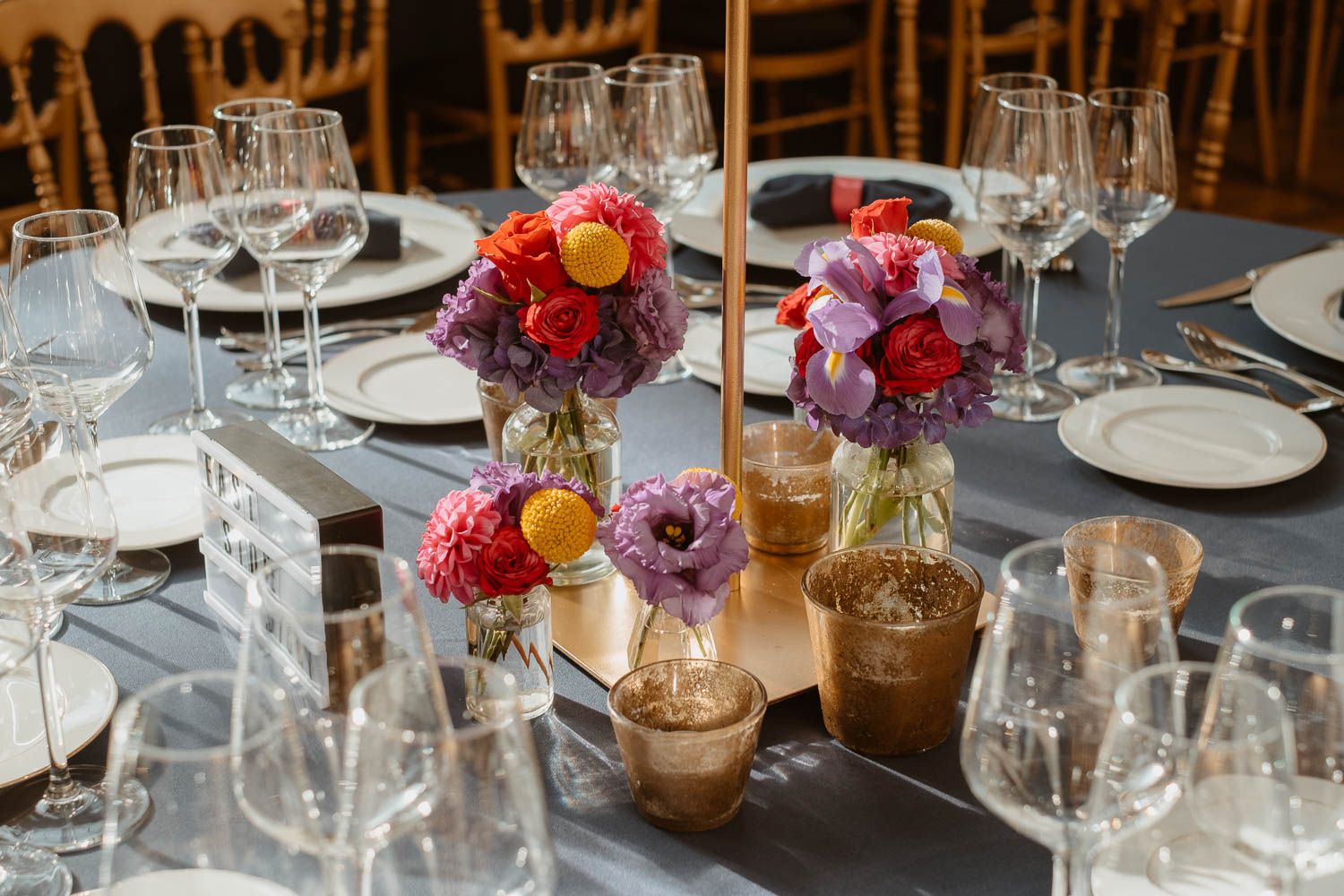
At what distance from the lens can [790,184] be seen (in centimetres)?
173

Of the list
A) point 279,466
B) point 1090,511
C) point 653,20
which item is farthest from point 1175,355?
point 653,20

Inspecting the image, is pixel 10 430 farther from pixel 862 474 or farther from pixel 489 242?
pixel 862 474

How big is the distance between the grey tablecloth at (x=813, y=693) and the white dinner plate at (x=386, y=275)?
0.03m

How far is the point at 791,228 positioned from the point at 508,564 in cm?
98

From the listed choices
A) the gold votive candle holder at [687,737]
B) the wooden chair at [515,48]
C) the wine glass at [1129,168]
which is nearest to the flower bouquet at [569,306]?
the gold votive candle holder at [687,737]

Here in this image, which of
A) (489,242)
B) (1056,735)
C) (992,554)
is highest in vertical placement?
(489,242)

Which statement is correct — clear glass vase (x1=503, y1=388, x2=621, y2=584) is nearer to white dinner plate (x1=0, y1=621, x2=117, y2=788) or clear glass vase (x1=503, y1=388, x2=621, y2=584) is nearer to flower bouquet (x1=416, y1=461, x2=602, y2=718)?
flower bouquet (x1=416, y1=461, x2=602, y2=718)

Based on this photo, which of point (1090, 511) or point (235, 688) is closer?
point (235, 688)

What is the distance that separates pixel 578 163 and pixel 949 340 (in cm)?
74

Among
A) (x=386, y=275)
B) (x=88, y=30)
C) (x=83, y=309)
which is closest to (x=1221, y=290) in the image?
(x=386, y=275)

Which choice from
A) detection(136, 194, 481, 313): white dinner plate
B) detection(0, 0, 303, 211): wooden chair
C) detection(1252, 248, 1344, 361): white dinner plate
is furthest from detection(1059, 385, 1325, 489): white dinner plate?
detection(0, 0, 303, 211): wooden chair

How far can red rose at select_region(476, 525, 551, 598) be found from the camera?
0.83 m

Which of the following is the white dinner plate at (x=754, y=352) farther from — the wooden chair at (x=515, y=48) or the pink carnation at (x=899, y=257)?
the wooden chair at (x=515, y=48)

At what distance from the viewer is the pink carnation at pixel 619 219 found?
0.95m
